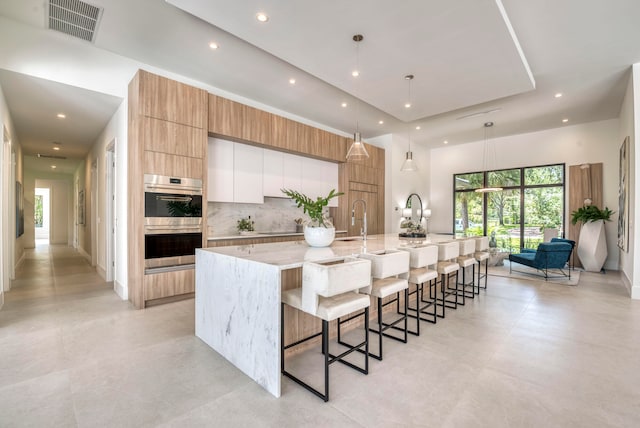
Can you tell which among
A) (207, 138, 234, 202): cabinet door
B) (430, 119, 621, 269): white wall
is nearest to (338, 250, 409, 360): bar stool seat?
(207, 138, 234, 202): cabinet door

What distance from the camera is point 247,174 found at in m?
4.93

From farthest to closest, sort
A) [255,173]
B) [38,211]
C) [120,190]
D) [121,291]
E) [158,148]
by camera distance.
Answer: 1. [38,211]
2. [255,173]
3. [120,190]
4. [121,291]
5. [158,148]

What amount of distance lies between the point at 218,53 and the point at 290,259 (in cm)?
299

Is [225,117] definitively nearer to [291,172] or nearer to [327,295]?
[291,172]

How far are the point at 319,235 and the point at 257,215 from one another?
113 inches

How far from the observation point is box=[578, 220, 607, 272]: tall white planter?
6.08 metres

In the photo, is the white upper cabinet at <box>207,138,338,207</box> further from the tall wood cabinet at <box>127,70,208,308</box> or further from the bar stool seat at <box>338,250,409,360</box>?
the bar stool seat at <box>338,250,409,360</box>

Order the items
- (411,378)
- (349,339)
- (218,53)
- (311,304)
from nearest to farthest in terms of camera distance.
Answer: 1. (311,304)
2. (411,378)
3. (349,339)
4. (218,53)

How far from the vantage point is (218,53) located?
3.67 metres

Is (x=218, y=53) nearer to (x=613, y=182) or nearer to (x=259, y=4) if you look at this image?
(x=259, y=4)

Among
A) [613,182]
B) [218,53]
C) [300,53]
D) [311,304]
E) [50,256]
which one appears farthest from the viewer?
[50,256]

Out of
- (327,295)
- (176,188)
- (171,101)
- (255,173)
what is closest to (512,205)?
(255,173)

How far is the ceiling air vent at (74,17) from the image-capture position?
286cm

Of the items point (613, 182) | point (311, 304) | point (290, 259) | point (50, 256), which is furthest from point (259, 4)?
point (50, 256)
